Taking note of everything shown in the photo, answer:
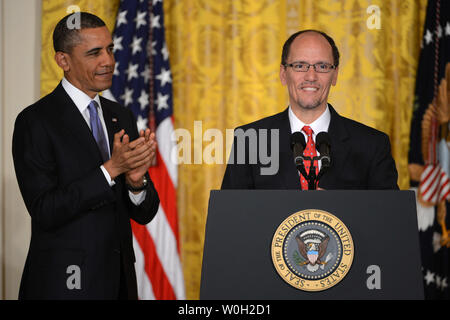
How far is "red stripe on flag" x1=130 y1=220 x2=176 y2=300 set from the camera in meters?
3.57

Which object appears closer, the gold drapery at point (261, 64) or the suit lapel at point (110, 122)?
the suit lapel at point (110, 122)

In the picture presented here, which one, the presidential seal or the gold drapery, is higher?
the gold drapery

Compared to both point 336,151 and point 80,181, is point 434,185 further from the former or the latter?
point 80,181

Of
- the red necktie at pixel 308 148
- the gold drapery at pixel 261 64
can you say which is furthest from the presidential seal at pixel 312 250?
the gold drapery at pixel 261 64

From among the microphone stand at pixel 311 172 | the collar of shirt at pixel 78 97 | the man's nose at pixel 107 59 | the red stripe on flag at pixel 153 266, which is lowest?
the red stripe on flag at pixel 153 266

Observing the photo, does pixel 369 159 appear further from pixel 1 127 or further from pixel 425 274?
pixel 1 127

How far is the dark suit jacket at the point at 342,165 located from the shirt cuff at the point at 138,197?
362 mm

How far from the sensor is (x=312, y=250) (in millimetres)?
1523

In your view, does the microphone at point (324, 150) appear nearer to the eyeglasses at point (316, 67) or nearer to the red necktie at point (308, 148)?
the red necktie at point (308, 148)

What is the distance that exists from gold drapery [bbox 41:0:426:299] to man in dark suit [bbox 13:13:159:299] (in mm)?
1421

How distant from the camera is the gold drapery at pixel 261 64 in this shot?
11.6ft

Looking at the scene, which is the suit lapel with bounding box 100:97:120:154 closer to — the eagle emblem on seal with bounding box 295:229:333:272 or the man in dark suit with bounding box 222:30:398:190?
the man in dark suit with bounding box 222:30:398:190

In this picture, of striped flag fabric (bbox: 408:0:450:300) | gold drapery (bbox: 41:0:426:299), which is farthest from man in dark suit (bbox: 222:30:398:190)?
striped flag fabric (bbox: 408:0:450:300)

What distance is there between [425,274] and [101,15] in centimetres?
278
